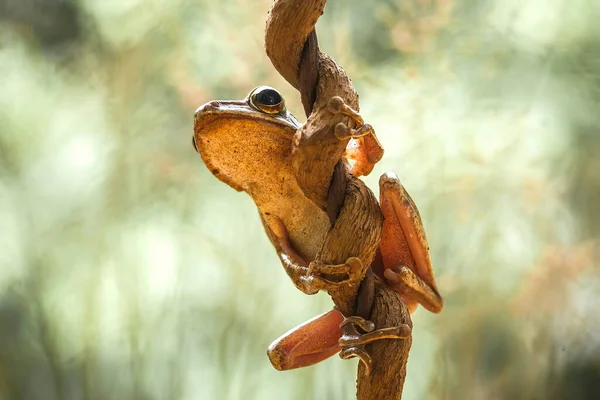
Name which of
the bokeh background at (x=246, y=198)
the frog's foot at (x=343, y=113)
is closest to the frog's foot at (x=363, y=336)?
the frog's foot at (x=343, y=113)

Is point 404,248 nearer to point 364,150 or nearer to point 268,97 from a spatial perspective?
point 364,150

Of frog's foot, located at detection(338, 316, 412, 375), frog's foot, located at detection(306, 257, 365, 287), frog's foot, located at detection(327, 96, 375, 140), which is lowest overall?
frog's foot, located at detection(338, 316, 412, 375)

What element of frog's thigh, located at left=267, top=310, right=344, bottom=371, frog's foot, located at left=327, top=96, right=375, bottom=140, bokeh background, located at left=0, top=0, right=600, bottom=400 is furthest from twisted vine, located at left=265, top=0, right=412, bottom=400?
bokeh background, located at left=0, top=0, right=600, bottom=400

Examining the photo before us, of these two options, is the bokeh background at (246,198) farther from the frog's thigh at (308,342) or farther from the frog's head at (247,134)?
the frog's head at (247,134)

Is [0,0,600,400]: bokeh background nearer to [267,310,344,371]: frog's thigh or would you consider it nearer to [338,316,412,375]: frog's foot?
[267,310,344,371]: frog's thigh

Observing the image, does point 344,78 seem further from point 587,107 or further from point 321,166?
point 587,107

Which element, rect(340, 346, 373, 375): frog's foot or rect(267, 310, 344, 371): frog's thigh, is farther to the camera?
rect(267, 310, 344, 371): frog's thigh
